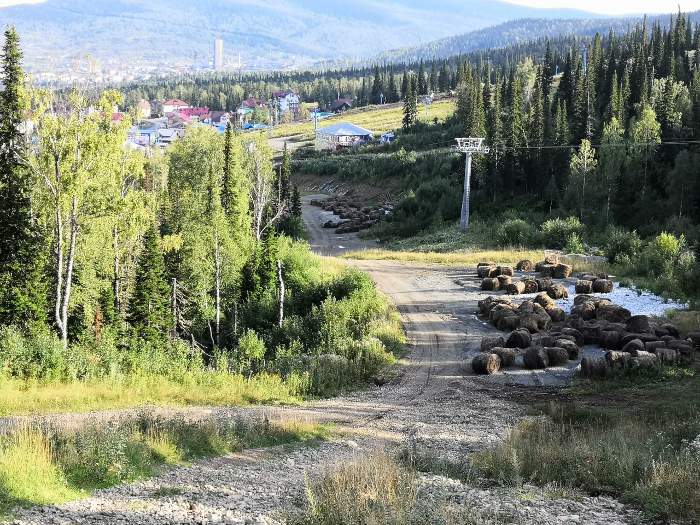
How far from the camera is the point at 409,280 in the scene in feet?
144

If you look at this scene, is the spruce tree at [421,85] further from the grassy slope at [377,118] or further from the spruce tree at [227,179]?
the spruce tree at [227,179]

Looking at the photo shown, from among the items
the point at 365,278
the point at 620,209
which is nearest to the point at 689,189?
the point at 620,209

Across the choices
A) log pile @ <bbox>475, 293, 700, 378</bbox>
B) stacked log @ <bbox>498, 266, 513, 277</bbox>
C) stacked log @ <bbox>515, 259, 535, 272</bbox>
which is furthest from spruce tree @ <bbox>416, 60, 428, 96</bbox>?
log pile @ <bbox>475, 293, 700, 378</bbox>

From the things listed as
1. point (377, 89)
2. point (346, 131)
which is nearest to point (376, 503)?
point (346, 131)

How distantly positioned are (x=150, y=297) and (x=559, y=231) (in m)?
36.0

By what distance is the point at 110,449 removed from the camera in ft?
39.4

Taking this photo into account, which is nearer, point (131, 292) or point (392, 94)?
point (131, 292)

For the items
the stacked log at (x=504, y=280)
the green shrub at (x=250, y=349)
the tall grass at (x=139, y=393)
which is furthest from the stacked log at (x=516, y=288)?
the tall grass at (x=139, y=393)

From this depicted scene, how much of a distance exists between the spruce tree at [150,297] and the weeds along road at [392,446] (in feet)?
41.9

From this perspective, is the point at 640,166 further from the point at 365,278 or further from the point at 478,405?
the point at 478,405

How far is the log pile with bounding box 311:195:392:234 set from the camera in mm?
81750

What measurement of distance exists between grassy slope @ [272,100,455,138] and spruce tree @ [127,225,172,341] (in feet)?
366

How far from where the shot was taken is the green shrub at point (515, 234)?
58.6m

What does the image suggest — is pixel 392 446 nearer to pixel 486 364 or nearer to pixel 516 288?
pixel 486 364
